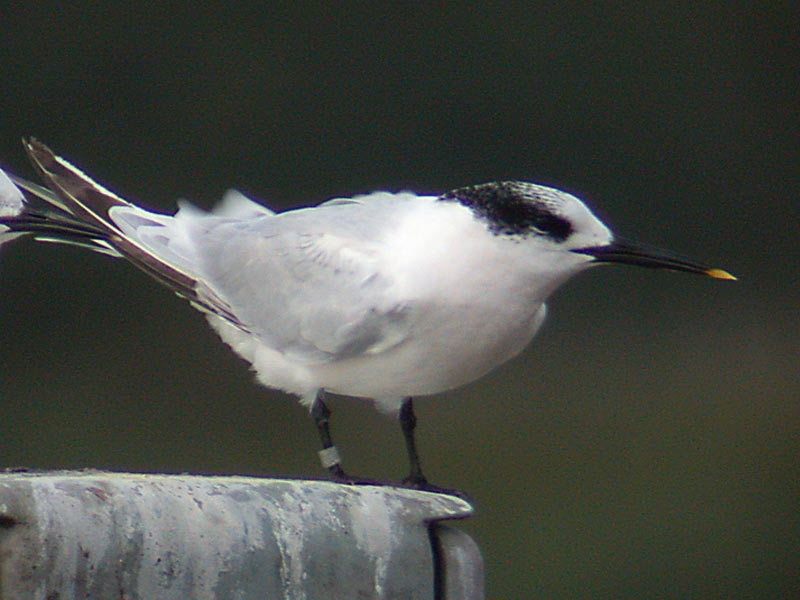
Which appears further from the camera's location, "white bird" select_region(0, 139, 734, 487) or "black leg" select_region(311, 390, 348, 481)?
"black leg" select_region(311, 390, 348, 481)

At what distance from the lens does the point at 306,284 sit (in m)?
1.48

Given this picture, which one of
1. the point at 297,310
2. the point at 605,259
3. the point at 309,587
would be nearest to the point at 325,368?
the point at 297,310

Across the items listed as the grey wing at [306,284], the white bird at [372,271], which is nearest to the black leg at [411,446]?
the white bird at [372,271]

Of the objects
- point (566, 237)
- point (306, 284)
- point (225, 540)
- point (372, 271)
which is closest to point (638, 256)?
point (566, 237)

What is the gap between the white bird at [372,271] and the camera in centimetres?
131

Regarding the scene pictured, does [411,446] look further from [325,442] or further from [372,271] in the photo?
[372,271]

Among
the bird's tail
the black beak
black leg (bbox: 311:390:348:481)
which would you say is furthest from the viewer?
the bird's tail

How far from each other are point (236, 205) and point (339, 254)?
343 millimetres

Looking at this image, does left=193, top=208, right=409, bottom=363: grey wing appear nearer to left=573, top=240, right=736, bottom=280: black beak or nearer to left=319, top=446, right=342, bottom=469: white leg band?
left=319, top=446, right=342, bottom=469: white leg band

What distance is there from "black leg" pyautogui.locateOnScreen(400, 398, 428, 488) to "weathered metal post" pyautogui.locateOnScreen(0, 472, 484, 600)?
275 mm

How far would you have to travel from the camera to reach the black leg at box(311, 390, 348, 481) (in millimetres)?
1417

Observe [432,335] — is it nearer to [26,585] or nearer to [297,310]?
[297,310]

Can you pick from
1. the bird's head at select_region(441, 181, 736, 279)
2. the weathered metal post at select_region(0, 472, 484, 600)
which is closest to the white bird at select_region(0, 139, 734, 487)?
the bird's head at select_region(441, 181, 736, 279)

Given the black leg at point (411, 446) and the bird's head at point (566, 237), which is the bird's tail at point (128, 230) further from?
→ the bird's head at point (566, 237)
